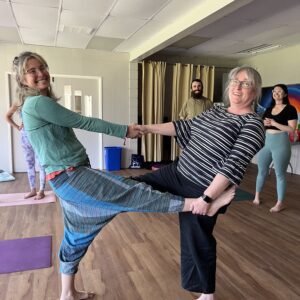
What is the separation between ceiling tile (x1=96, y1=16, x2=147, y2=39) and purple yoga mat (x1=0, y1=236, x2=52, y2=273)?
2.72 meters

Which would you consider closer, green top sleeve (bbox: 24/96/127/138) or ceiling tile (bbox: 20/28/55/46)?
green top sleeve (bbox: 24/96/127/138)

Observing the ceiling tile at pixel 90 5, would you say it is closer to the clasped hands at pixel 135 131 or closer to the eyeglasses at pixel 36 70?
the eyeglasses at pixel 36 70

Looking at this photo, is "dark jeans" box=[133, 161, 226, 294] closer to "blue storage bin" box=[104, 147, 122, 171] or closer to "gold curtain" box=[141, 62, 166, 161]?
"blue storage bin" box=[104, 147, 122, 171]

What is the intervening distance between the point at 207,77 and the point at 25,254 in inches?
200

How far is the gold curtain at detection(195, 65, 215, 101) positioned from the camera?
20.2 ft

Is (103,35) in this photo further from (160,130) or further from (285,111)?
(160,130)

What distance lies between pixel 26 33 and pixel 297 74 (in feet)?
15.3

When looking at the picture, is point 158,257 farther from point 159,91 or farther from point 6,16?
point 159,91

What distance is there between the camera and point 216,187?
130 cm

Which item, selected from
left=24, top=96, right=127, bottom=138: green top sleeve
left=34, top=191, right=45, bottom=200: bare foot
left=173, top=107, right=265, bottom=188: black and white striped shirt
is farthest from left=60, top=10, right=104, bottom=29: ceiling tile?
left=173, top=107, right=265, bottom=188: black and white striped shirt

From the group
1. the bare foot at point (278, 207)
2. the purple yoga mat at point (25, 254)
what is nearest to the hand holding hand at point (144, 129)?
the purple yoga mat at point (25, 254)

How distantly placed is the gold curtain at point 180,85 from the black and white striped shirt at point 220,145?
4626 millimetres

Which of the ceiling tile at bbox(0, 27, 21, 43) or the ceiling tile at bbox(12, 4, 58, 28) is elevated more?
the ceiling tile at bbox(0, 27, 21, 43)

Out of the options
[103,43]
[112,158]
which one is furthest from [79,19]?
[112,158]
